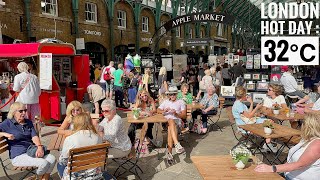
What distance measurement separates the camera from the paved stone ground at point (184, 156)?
5.10 meters

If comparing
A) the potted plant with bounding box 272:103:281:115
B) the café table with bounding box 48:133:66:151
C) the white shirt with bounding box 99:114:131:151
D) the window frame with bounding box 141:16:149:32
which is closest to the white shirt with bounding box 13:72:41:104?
the café table with bounding box 48:133:66:151

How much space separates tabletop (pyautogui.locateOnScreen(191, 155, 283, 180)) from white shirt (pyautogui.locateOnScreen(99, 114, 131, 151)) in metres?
1.49

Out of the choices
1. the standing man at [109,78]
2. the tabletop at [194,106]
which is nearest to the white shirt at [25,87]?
the tabletop at [194,106]

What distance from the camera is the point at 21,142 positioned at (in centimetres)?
432

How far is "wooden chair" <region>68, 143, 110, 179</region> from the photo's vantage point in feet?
11.4

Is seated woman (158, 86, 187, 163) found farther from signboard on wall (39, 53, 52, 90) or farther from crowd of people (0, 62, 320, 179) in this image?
signboard on wall (39, 53, 52, 90)

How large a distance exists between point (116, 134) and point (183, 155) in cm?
195

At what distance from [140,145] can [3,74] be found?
624 centimetres

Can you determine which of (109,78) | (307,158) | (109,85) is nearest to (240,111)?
(307,158)

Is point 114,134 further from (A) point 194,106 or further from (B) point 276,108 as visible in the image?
(B) point 276,108

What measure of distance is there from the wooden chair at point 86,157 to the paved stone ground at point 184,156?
1424 mm

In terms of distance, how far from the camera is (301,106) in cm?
671

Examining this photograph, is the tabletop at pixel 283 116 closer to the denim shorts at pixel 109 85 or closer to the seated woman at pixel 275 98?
the seated woman at pixel 275 98

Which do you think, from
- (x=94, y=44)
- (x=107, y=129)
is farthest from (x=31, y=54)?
(x=94, y=44)
